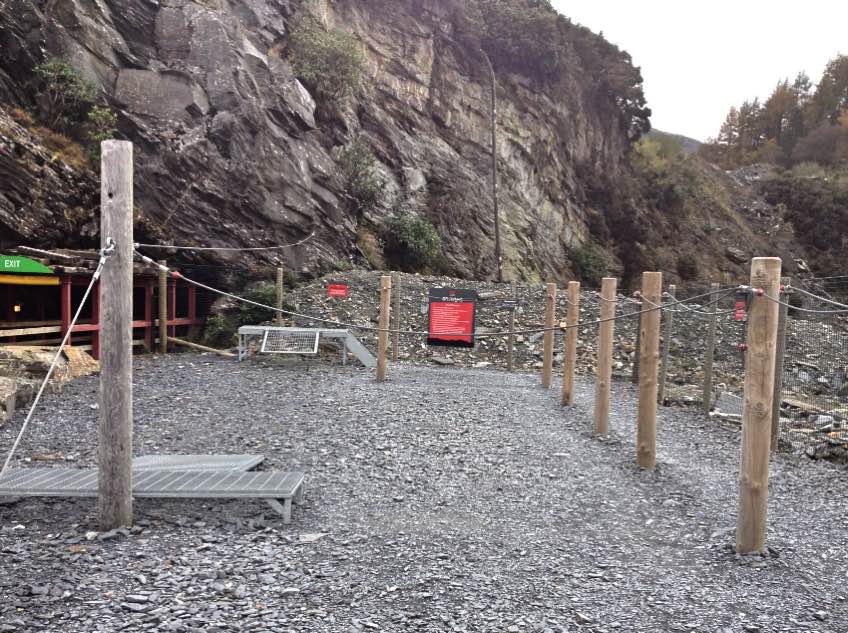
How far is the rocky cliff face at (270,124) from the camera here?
1639 centimetres

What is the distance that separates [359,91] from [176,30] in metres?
8.15

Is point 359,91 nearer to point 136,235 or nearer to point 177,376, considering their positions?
point 136,235

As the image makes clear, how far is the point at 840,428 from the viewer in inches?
280

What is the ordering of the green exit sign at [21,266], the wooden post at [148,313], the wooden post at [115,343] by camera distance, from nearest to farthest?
1. the wooden post at [115,343]
2. the green exit sign at [21,266]
3. the wooden post at [148,313]

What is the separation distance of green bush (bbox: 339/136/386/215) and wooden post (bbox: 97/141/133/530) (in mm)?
17743

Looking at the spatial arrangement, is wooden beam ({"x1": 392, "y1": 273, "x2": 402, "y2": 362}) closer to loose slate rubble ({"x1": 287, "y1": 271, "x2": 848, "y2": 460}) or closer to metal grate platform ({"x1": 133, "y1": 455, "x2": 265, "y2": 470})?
loose slate rubble ({"x1": 287, "y1": 271, "x2": 848, "y2": 460})

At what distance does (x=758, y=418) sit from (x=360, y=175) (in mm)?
19814

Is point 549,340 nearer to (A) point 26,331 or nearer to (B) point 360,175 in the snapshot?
(A) point 26,331

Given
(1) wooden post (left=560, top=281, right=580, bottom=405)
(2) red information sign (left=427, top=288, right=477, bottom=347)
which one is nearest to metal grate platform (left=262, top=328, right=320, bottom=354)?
(2) red information sign (left=427, top=288, right=477, bottom=347)

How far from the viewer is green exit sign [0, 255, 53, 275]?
34.3 feet

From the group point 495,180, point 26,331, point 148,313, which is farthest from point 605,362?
point 495,180

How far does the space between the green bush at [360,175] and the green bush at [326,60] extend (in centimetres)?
226

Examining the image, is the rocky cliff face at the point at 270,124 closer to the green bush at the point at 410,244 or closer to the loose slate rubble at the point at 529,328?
the green bush at the point at 410,244

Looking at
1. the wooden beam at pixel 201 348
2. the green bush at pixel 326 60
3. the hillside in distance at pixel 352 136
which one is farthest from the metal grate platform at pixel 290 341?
the green bush at pixel 326 60
